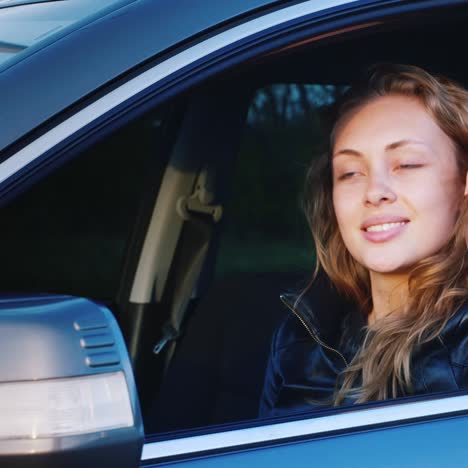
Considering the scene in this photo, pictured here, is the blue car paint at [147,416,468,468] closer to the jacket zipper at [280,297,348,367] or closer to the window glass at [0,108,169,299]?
the jacket zipper at [280,297,348,367]

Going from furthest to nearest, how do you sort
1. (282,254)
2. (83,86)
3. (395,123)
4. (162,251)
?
(282,254) < (162,251) < (395,123) < (83,86)

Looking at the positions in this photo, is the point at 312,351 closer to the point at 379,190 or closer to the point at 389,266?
the point at 389,266

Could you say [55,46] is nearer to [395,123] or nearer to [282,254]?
[395,123]

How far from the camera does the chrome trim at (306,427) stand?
5.59ft

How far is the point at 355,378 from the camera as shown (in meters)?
2.33

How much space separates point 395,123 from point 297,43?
0.62 m

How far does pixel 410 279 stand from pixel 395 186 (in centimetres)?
19

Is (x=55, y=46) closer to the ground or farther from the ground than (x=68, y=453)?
farther from the ground

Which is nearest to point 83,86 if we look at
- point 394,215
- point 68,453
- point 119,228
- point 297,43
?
point 297,43

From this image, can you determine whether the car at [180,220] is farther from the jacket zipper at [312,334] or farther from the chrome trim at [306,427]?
the jacket zipper at [312,334]

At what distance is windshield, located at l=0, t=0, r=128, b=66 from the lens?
181 cm

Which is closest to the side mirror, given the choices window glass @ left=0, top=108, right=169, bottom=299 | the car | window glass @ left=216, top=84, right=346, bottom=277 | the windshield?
the car

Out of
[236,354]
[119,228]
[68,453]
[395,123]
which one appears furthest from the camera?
[119,228]

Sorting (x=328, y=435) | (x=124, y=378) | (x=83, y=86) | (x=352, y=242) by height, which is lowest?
(x=328, y=435)
